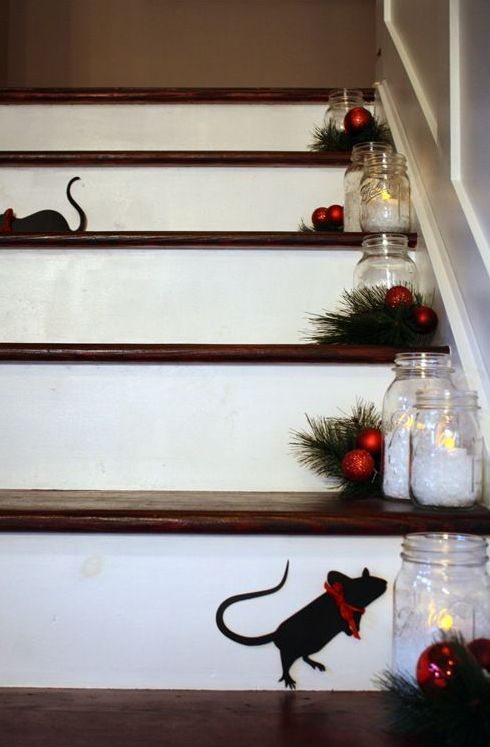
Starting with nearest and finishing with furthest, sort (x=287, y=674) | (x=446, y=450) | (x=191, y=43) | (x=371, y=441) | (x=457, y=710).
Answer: (x=457, y=710), (x=287, y=674), (x=446, y=450), (x=371, y=441), (x=191, y=43)

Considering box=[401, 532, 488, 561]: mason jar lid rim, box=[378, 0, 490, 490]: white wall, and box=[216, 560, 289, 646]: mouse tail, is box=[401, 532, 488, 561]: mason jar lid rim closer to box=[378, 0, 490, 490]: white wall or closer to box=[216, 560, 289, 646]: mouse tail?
box=[216, 560, 289, 646]: mouse tail

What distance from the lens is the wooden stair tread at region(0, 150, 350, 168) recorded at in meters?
1.79

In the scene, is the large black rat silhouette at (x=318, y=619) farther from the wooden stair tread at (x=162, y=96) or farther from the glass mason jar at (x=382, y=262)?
the wooden stair tread at (x=162, y=96)

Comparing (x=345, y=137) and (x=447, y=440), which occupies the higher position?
(x=345, y=137)

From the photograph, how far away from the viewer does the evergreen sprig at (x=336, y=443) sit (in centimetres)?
118

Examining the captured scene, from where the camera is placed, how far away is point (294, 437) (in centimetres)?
126

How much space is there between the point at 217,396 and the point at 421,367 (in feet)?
0.92

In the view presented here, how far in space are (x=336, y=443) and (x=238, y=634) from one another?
33cm

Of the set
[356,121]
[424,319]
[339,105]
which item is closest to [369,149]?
[356,121]

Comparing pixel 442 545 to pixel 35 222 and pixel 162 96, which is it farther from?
pixel 162 96

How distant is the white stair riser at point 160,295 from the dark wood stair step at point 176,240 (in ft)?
0.04

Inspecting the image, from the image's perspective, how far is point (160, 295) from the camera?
4.83 ft

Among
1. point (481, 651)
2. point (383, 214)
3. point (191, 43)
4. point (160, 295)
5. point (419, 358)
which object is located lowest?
point (481, 651)

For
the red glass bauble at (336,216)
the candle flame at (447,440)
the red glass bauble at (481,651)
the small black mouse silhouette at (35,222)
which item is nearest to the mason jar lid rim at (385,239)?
the red glass bauble at (336,216)
